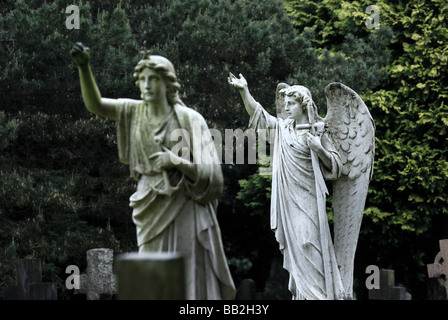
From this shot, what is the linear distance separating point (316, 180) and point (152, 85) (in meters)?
3.81

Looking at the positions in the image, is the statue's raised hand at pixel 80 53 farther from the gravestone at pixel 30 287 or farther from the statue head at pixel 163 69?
the gravestone at pixel 30 287

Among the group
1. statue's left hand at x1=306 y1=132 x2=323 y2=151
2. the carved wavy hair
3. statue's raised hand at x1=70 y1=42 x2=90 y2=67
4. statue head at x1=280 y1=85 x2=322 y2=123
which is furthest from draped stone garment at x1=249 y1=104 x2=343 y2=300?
statue's raised hand at x1=70 y1=42 x2=90 y2=67

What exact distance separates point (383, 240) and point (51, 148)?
697 centimetres

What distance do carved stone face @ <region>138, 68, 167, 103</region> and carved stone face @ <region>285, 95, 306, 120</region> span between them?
3.82 meters

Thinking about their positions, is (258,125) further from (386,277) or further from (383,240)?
(383,240)

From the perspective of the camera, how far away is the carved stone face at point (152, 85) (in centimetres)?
588

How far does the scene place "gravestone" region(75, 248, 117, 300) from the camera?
29.1ft

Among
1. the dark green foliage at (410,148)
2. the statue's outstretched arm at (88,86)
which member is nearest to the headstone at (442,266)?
the statue's outstretched arm at (88,86)

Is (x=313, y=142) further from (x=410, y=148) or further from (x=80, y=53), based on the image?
(x=410, y=148)

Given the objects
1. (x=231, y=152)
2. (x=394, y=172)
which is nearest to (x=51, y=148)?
(x=231, y=152)

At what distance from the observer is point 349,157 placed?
32.1 feet

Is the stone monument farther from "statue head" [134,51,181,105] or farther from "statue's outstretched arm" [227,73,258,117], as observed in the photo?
"statue's outstretched arm" [227,73,258,117]

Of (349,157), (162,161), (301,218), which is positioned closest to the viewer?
(162,161)

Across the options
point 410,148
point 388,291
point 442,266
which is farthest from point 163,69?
point 410,148
